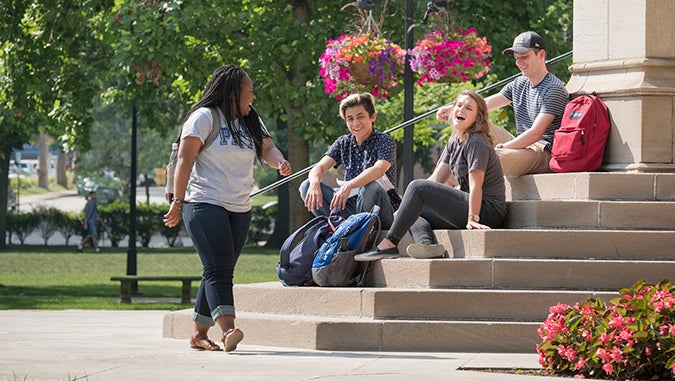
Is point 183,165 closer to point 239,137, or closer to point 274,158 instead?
point 239,137

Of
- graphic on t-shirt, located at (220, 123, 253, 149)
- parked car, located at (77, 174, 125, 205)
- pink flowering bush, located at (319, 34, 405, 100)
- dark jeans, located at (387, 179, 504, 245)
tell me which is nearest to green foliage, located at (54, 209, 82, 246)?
parked car, located at (77, 174, 125, 205)

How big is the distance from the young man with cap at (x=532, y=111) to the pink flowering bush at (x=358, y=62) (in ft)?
9.56

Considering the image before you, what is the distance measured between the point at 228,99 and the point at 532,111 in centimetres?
298

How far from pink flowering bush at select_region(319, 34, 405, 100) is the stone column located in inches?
131

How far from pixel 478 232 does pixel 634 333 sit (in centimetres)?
249

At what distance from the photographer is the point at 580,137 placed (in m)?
11.6

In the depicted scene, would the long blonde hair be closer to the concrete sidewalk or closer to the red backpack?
the red backpack

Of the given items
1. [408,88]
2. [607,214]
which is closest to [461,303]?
[607,214]

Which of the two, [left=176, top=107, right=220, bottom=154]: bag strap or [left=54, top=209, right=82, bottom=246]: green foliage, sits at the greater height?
[left=176, top=107, right=220, bottom=154]: bag strap

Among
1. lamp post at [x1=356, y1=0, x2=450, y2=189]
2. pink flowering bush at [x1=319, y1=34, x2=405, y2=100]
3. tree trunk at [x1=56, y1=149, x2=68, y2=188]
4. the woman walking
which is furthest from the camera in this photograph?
tree trunk at [x1=56, y1=149, x2=68, y2=188]

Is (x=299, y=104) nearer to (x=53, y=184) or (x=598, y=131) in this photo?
(x=598, y=131)

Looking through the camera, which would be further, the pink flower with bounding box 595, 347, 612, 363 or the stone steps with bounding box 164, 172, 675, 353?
the stone steps with bounding box 164, 172, 675, 353

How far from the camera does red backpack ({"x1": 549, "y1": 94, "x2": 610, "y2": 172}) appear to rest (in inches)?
454

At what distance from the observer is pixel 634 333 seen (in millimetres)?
8320
